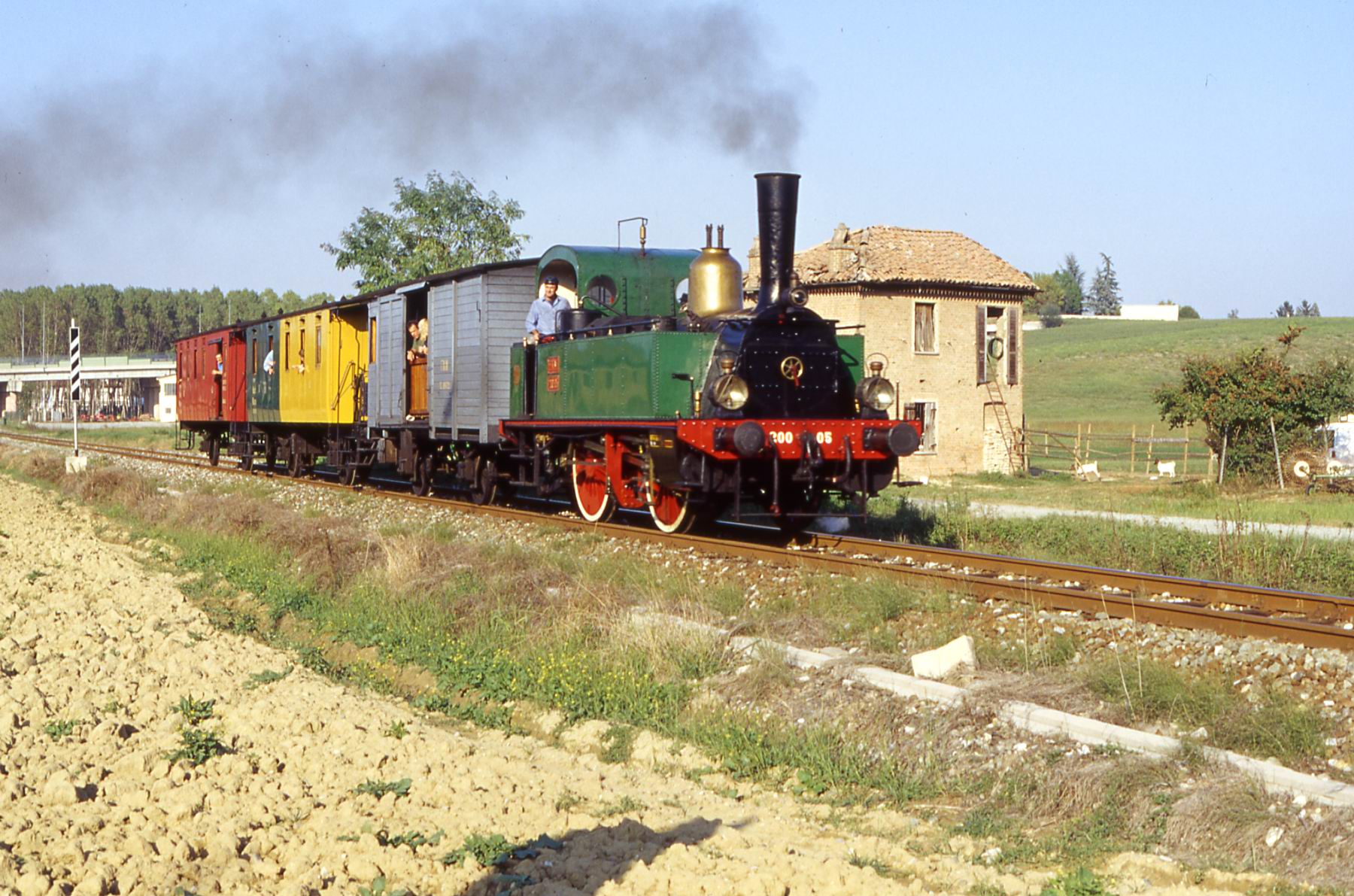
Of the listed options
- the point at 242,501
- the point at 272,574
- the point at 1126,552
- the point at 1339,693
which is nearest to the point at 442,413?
the point at 242,501

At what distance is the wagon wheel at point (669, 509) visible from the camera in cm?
1495

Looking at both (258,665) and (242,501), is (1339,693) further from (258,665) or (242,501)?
(242,501)

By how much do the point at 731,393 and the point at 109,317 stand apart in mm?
166740

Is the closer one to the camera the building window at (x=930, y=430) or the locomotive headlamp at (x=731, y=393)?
the locomotive headlamp at (x=731, y=393)

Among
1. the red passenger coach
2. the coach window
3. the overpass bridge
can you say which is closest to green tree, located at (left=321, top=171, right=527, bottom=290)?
the red passenger coach

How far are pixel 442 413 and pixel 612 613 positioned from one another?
1006 cm

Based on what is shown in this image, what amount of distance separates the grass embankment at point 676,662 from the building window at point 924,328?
21243 mm

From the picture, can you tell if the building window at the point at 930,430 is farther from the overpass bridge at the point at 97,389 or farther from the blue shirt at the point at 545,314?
the overpass bridge at the point at 97,389

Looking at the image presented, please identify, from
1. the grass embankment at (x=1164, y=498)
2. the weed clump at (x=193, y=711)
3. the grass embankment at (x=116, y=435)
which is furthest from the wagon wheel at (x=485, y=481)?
the grass embankment at (x=116, y=435)

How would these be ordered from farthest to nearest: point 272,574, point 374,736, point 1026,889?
1. point 272,574
2. point 374,736
3. point 1026,889

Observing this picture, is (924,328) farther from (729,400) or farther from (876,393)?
(729,400)

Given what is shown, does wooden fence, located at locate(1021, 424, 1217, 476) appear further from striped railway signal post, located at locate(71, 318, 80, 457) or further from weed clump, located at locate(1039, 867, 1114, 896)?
weed clump, located at locate(1039, 867, 1114, 896)

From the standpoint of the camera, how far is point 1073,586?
1114 centimetres

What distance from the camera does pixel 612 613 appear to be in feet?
33.6
